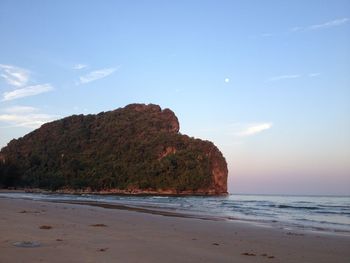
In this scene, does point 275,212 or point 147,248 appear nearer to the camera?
point 147,248

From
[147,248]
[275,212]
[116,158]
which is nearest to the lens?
[147,248]

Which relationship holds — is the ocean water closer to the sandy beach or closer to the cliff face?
the sandy beach

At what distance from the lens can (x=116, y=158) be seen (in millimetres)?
159375

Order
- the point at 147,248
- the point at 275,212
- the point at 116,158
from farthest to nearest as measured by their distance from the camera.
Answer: the point at 116,158
the point at 275,212
the point at 147,248

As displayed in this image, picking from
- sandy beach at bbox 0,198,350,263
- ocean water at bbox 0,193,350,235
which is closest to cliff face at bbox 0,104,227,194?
ocean water at bbox 0,193,350,235

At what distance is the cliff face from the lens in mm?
142500

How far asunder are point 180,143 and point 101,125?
44148mm

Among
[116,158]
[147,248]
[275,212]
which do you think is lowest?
[147,248]

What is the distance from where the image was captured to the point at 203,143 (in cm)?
15525

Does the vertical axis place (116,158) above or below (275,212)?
above

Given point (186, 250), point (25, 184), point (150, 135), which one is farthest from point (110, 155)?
point (186, 250)

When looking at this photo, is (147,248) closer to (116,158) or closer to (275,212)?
(275,212)

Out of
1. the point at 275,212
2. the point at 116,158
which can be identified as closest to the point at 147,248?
the point at 275,212

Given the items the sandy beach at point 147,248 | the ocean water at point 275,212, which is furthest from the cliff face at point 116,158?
the sandy beach at point 147,248
